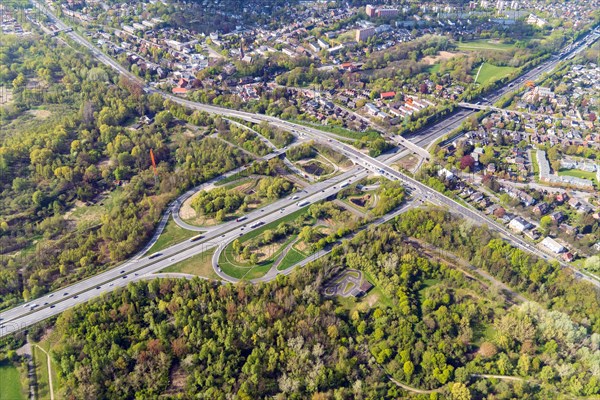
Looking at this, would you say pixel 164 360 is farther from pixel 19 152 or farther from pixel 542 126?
pixel 542 126

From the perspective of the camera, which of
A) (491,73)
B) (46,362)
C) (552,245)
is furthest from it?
(491,73)

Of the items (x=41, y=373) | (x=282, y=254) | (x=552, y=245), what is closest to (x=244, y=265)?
(x=282, y=254)

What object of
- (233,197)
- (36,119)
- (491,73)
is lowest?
(491,73)

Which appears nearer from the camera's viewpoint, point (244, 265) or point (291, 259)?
point (244, 265)

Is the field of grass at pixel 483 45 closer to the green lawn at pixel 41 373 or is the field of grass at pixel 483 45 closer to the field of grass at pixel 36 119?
the field of grass at pixel 36 119

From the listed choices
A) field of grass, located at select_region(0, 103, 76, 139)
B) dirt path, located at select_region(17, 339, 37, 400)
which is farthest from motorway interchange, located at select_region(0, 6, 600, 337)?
field of grass, located at select_region(0, 103, 76, 139)

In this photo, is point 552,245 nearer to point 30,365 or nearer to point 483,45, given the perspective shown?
point 30,365
